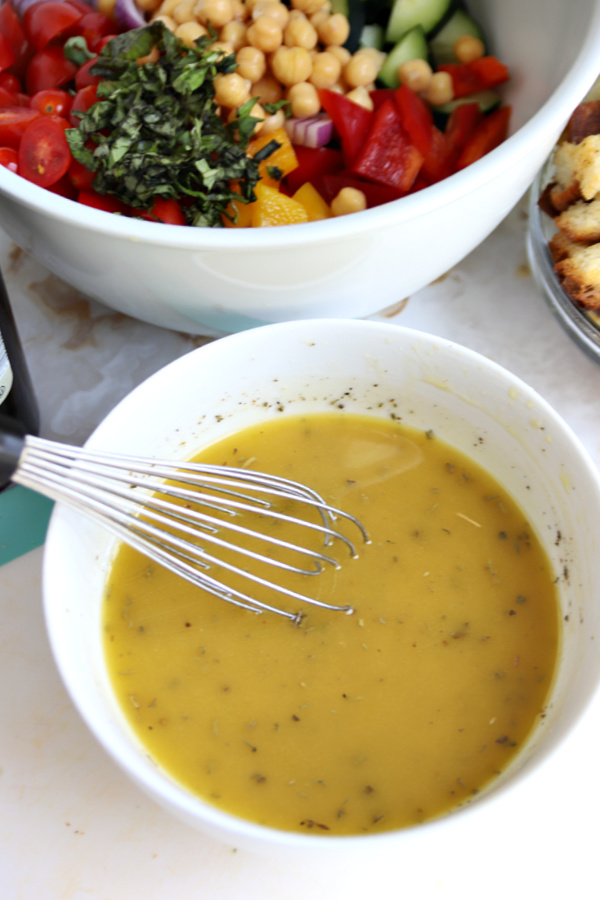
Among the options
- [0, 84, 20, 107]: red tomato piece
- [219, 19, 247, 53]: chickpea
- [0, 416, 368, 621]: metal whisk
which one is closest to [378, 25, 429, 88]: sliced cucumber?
[219, 19, 247, 53]: chickpea

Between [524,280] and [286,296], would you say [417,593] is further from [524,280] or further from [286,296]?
[524,280]

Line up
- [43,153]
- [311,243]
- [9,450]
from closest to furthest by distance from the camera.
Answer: [9,450] → [311,243] → [43,153]

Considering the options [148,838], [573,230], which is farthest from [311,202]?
[148,838]

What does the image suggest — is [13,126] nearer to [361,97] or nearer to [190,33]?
[190,33]

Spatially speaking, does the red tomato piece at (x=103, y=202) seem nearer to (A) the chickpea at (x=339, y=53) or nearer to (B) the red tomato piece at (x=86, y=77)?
(B) the red tomato piece at (x=86, y=77)

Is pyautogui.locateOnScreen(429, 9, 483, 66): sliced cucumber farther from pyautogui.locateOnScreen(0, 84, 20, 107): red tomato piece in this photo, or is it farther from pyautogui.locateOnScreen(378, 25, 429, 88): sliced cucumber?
pyautogui.locateOnScreen(0, 84, 20, 107): red tomato piece

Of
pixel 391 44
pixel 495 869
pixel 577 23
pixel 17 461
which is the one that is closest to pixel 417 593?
pixel 495 869
